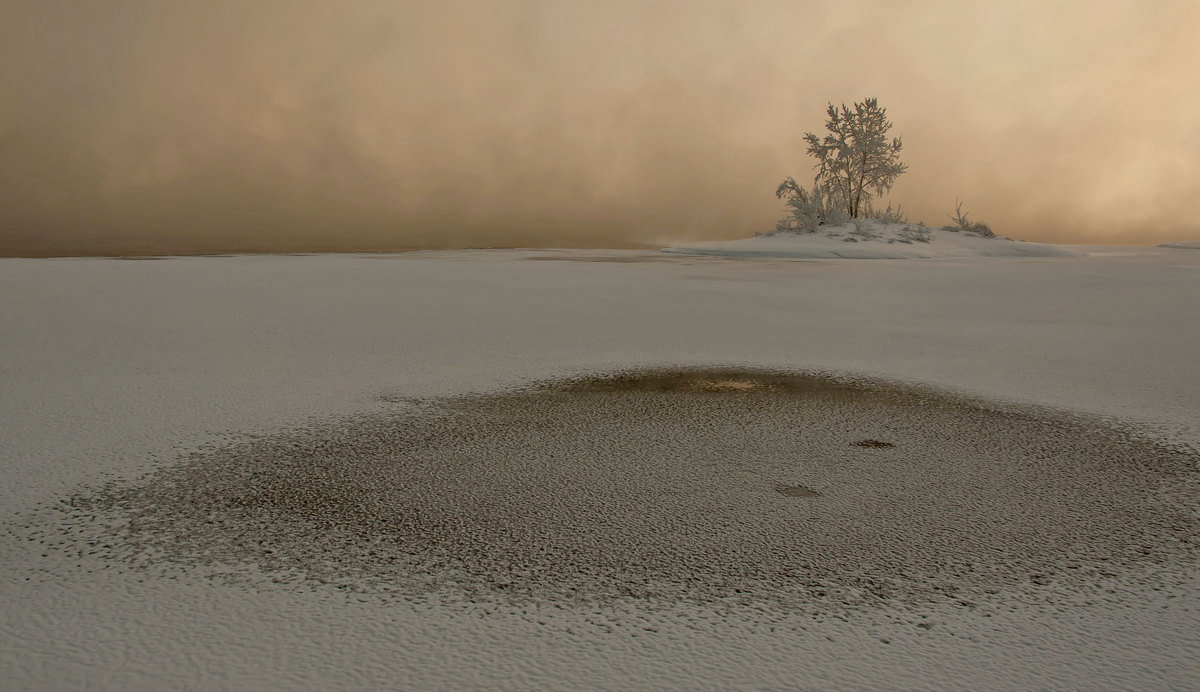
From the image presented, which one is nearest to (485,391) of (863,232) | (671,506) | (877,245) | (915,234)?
(671,506)

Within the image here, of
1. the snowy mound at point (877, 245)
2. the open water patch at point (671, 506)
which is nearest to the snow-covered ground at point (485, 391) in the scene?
the open water patch at point (671, 506)

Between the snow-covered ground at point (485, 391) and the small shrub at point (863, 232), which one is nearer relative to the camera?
the snow-covered ground at point (485, 391)

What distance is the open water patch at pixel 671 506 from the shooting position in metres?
1.82

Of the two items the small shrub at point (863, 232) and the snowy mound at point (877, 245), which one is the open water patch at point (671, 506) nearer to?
the snowy mound at point (877, 245)

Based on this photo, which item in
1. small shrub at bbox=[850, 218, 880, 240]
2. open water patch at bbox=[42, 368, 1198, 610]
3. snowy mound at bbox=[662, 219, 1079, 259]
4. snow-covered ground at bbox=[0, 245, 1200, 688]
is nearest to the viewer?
snow-covered ground at bbox=[0, 245, 1200, 688]

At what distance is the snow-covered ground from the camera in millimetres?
1445

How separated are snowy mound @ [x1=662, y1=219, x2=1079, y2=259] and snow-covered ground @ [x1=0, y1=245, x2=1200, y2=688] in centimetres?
951

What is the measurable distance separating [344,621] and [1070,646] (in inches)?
56.0

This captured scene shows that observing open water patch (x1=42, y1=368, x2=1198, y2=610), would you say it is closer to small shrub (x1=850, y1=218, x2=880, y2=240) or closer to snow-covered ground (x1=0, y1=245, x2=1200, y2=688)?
snow-covered ground (x1=0, y1=245, x2=1200, y2=688)

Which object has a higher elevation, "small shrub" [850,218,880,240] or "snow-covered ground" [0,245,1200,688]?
"small shrub" [850,218,880,240]

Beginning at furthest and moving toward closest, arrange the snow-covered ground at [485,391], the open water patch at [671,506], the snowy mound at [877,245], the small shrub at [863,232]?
the small shrub at [863,232] < the snowy mound at [877,245] < the open water patch at [671,506] < the snow-covered ground at [485,391]

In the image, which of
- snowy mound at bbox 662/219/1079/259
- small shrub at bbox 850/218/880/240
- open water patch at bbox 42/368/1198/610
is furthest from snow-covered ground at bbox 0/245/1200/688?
small shrub at bbox 850/218/880/240

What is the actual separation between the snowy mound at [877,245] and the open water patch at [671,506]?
637 inches

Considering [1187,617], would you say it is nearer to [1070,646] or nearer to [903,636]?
[1070,646]
